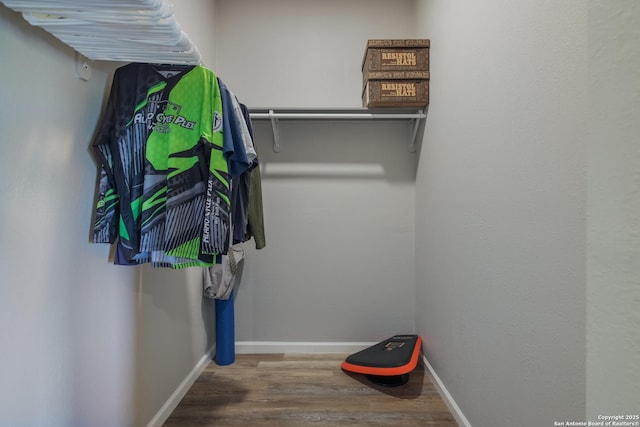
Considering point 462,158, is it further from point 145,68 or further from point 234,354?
point 234,354

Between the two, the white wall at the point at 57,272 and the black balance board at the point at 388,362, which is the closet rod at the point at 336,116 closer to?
the white wall at the point at 57,272

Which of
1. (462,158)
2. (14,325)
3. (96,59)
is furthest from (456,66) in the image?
(14,325)

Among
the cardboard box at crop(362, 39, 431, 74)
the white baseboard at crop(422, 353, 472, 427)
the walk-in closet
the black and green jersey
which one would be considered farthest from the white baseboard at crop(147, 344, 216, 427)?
the cardboard box at crop(362, 39, 431, 74)

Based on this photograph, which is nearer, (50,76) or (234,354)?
(50,76)

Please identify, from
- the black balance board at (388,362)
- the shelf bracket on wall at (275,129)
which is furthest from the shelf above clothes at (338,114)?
the black balance board at (388,362)

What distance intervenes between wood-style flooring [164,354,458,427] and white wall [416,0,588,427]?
210 mm

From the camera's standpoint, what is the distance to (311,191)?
2.34m

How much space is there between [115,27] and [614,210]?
122 cm

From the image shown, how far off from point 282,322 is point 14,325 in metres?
1.70

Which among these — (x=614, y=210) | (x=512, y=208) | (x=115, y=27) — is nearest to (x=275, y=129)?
(x=115, y=27)

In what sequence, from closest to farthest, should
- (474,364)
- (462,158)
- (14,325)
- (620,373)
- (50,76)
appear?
(620,373), (14,325), (50,76), (474,364), (462,158)

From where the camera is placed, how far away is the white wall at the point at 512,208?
2.65ft

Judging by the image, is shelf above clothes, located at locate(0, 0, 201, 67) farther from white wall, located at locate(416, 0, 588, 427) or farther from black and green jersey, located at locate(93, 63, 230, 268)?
white wall, located at locate(416, 0, 588, 427)

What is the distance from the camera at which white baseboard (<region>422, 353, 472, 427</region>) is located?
145cm
